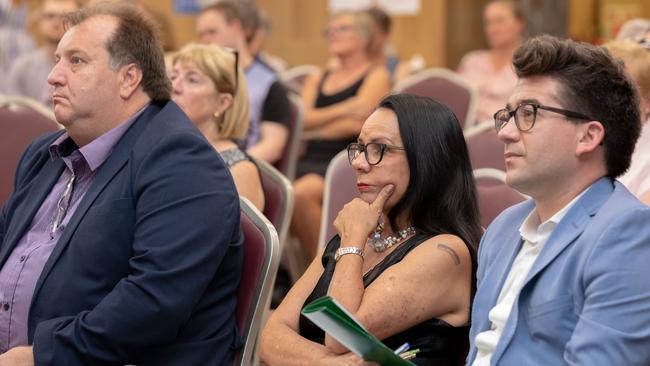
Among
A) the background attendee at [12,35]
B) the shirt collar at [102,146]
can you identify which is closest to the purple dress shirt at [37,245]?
the shirt collar at [102,146]

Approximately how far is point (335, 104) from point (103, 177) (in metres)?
3.10

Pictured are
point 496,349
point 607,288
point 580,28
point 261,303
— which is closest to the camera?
point 607,288

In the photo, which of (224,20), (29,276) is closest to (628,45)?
(29,276)

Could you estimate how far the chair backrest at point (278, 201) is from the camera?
3.04m

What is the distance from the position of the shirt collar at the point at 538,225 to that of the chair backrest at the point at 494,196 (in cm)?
51

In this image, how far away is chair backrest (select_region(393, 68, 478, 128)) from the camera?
15.0 feet

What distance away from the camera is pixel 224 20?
506cm

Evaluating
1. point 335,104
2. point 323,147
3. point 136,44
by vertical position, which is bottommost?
point 323,147

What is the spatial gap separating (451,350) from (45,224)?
42.1 inches

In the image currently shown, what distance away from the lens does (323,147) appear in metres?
5.31

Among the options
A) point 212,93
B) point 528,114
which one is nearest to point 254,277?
point 528,114

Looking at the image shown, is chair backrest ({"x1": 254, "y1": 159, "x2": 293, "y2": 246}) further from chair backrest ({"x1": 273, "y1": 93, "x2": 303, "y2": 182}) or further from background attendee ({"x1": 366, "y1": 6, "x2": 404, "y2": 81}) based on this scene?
background attendee ({"x1": 366, "y1": 6, "x2": 404, "y2": 81})

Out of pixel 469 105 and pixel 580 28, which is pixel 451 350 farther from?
pixel 580 28

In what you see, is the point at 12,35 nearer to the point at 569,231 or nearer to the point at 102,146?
the point at 102,146
